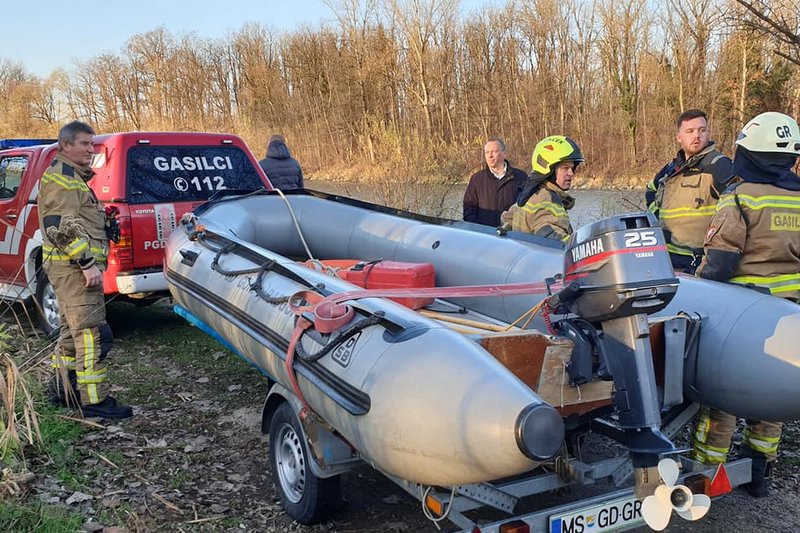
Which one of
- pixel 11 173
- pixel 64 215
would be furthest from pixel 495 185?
pixel 11 173

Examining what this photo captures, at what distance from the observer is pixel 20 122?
3834cm

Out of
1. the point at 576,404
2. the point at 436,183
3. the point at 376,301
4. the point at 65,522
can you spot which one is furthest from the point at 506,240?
the point at 436,183

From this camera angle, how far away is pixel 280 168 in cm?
870

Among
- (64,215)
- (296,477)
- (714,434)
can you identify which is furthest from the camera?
(64,215)

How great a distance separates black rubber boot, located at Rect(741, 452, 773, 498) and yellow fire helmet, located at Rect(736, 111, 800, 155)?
5.29 ft

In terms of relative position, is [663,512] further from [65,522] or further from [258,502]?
[65,522]

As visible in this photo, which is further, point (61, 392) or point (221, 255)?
point (61, 392)

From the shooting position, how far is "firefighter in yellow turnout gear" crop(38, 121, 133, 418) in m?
4.70

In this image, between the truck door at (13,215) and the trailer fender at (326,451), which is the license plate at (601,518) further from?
the truck door at (13,215)

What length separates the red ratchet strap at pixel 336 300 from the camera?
3107 mm

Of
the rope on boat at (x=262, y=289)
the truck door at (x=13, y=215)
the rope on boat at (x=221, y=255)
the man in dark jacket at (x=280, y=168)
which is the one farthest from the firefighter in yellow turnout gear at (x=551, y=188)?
the truck door at (x=13, y=215)

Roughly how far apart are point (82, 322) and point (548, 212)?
325 cm

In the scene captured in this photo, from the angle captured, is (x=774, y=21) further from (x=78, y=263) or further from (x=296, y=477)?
(x=78, y=263)

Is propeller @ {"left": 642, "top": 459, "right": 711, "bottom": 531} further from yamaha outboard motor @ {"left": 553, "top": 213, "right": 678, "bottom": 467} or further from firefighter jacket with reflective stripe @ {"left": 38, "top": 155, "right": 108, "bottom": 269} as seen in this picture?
firefighter jacket with reflective stripe @ {"left": 38, "top": 155, "right": 108, "bottom": 269}
